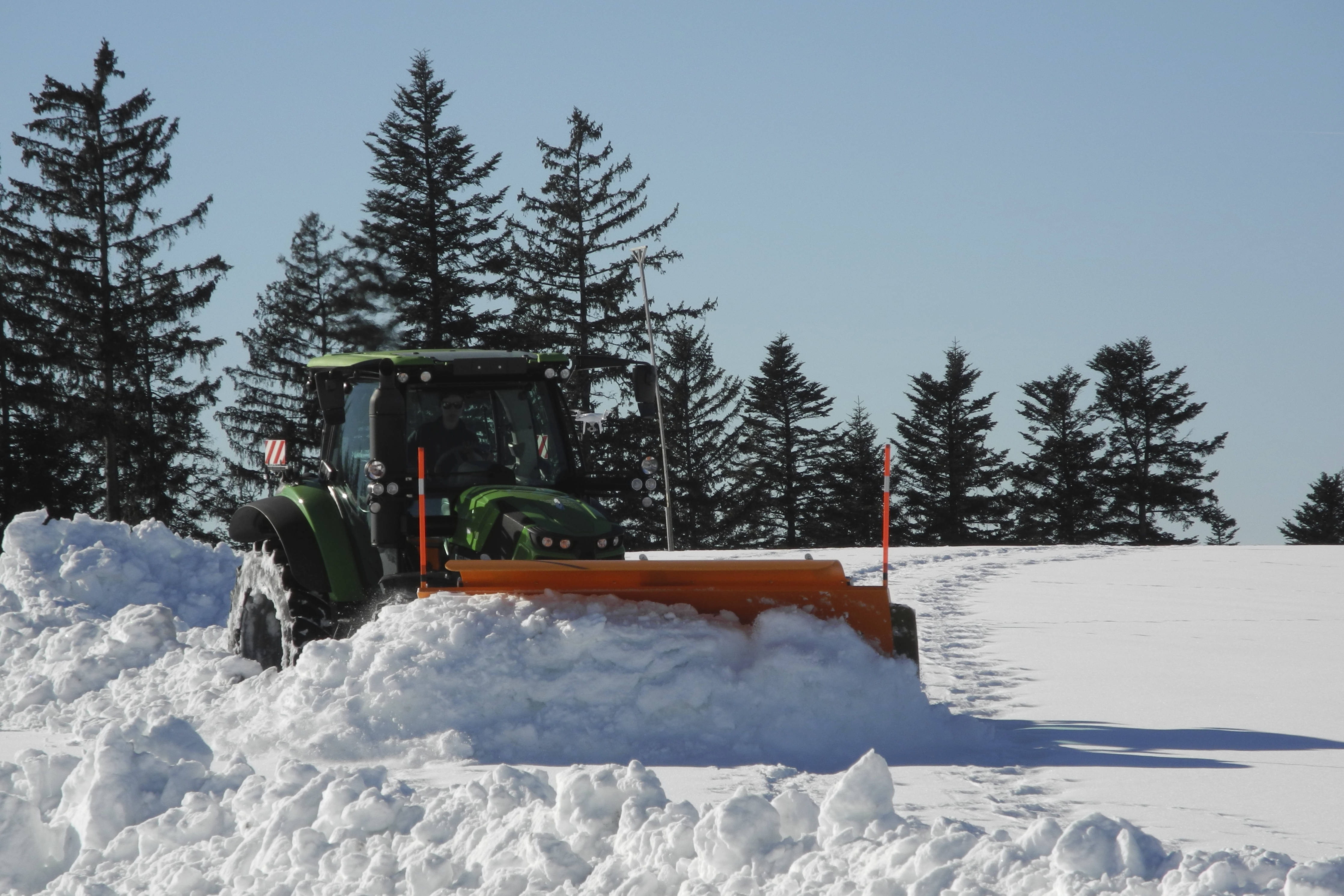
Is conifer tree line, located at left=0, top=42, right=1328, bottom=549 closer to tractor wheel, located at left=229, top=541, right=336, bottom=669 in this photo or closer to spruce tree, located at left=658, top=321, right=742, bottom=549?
spruce tree, located at left=658, top=321, right=742, bottom=549

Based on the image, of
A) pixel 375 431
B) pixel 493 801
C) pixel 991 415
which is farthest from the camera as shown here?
pixel 991 415

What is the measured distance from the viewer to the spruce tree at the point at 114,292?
1123 inches

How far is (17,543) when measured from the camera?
404 inches

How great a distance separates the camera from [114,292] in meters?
29.0

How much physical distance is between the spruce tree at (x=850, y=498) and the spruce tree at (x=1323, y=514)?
1975cm

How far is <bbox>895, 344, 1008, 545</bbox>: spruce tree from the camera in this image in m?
42.6

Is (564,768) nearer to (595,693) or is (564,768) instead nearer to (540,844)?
(595,693)

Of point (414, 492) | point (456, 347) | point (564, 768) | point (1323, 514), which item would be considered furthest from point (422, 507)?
point (1323, 514)

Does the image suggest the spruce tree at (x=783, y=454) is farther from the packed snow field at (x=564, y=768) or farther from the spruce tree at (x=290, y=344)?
the packed snow field at (x=564, y=768)

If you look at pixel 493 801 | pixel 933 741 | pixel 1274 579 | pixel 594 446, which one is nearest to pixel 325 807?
pixel 493 801

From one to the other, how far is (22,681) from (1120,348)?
4419 cm

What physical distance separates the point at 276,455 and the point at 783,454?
34949mm

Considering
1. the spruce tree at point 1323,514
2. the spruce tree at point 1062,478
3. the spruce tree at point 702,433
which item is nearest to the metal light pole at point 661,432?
the spruce tree at point 702,433

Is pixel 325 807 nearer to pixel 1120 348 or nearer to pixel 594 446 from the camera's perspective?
pixel 594 446
